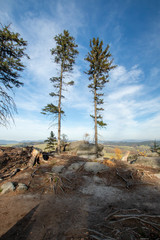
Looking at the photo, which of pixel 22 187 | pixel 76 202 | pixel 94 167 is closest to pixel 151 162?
pixel 94 167

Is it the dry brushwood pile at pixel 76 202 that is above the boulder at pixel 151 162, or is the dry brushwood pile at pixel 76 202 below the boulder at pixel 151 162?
below

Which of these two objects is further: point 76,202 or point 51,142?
point 51,142

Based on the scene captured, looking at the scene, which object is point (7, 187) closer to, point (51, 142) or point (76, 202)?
point (76, 202)

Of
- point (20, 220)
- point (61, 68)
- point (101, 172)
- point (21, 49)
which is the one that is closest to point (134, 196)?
point (101, 172)

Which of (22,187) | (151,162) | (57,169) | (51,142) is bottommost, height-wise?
(22,187)

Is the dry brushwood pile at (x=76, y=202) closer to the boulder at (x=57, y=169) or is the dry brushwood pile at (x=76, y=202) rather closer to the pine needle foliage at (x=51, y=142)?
the boulder at (x=57, y=169)

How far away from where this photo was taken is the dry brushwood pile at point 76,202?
2926 millimetres

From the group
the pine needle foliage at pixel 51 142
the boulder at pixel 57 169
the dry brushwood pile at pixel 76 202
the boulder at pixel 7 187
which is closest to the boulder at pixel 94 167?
the dry brushwood pile at pixel 76 202

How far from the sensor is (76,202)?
187 inches

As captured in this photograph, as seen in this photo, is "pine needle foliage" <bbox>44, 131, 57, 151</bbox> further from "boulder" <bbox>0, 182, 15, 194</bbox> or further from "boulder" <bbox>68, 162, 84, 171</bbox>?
"boulder" <bbox>0, 182, 15, 194</bbox>

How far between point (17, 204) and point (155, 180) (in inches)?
328

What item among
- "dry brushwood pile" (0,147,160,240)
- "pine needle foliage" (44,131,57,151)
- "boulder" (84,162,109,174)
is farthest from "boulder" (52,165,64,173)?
"pine needle foliage" (44,131,57,151)

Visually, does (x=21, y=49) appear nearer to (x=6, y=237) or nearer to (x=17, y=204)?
(x=17, y=204)

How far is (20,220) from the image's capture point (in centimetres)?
346
